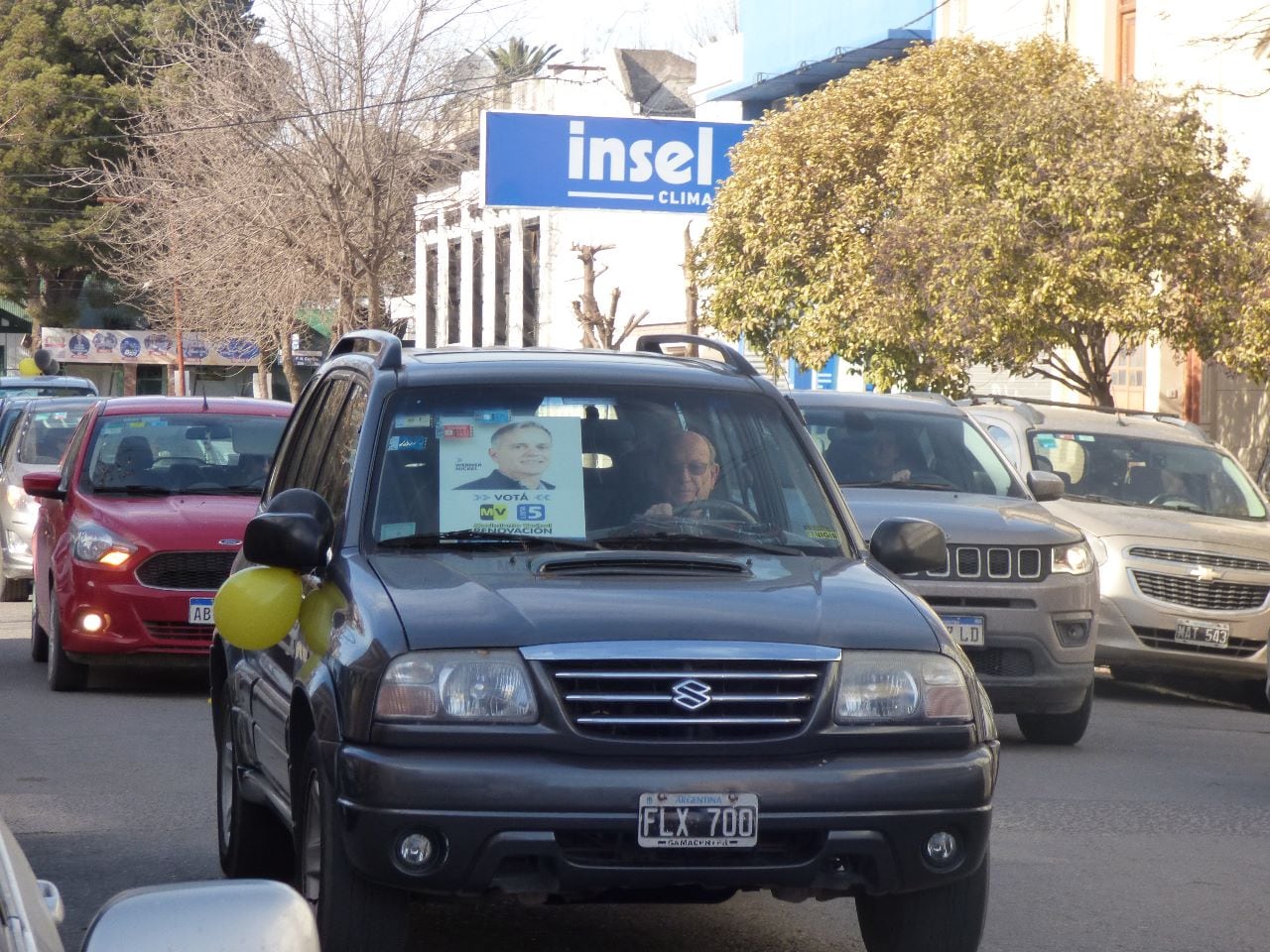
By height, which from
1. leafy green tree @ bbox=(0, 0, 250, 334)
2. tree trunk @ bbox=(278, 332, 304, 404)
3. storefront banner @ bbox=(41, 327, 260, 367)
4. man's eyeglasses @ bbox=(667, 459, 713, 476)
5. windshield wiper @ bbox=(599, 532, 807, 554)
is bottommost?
windshield wiper @ bbox=(599, 532, 807, 554)

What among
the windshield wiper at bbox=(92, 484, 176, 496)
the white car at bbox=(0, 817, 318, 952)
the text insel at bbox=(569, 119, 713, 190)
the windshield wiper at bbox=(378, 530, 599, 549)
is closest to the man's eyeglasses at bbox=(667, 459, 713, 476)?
the windshield wiper at bbox=(378, 530, 599, 549)

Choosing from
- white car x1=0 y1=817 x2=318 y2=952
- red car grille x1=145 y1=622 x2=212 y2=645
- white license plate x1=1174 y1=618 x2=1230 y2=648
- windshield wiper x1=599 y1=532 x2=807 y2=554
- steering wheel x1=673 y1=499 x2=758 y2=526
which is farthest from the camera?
white license plate x1=1174 y1=618 x2=1230 y2=648

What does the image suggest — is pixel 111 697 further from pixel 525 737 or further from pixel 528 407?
pixel 525 737

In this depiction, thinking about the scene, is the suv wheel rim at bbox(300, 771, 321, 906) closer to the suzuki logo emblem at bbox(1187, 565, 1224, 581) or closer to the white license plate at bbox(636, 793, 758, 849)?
the white license plate at bbox(636, 793, 758, 849)

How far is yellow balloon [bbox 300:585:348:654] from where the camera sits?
5.61 m

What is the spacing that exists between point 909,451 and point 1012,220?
841cm

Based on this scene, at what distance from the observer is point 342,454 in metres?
6.38

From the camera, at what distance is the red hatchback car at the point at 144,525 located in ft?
38.8

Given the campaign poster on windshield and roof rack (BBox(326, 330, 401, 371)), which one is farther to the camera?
roof rack (BBox(326, 330, 401, 371))

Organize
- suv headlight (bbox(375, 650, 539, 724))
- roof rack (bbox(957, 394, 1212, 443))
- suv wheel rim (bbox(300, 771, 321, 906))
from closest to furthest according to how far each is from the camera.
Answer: suv headlight (bbox(375, 650, 539, 724))
suv wheel rim (bbox(300, 771, 321, 906))
roof rack (bbox(957, 394, 1212, 443))

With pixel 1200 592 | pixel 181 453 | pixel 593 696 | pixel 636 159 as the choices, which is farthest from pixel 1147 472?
pixel 636 159

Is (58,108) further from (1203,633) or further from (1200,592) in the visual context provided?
(1203,633)

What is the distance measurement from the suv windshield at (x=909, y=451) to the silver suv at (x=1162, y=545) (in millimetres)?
2042

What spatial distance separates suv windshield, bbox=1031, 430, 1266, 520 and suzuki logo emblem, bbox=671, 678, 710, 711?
Answer: 387 inches
